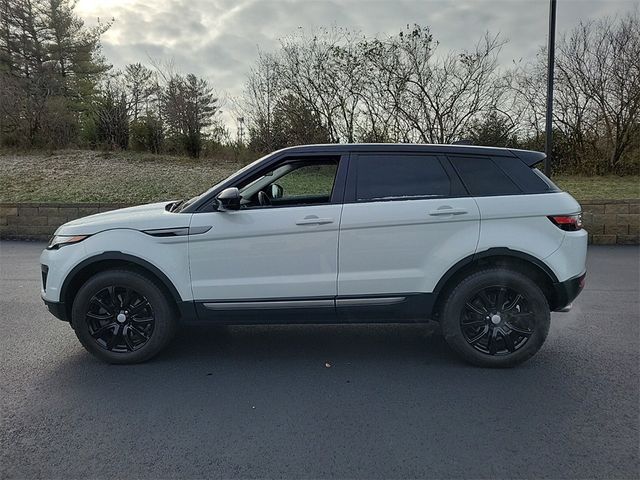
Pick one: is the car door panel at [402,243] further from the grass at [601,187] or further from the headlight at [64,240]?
the grass at [601,187]

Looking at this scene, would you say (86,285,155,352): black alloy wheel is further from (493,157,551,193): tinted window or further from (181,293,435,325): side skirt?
(493,157,551,193): tinted window

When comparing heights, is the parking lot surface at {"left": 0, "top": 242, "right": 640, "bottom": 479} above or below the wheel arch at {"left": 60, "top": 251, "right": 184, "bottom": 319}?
below

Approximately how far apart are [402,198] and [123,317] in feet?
8.05

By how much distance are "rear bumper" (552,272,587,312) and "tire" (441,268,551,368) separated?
15 centimetres

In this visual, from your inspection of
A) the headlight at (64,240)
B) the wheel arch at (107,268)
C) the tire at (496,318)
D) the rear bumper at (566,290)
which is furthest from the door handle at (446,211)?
the headlight at (64,240)

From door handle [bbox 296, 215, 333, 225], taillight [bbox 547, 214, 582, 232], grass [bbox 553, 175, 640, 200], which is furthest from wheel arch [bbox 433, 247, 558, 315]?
grass [bbox 553, 175, 640, 200]

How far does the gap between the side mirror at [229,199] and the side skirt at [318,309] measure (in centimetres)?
75

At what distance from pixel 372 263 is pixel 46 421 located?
8.06 feet

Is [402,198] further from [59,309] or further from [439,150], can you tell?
[59,309]

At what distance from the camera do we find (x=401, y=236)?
11.3 feet

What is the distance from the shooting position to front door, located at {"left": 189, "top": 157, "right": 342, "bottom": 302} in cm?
347

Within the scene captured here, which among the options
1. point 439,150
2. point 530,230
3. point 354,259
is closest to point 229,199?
point 354,259

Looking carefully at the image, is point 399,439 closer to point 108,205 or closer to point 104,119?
point 108,205

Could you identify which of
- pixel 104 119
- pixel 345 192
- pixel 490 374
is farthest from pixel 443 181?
pixel 104 119
